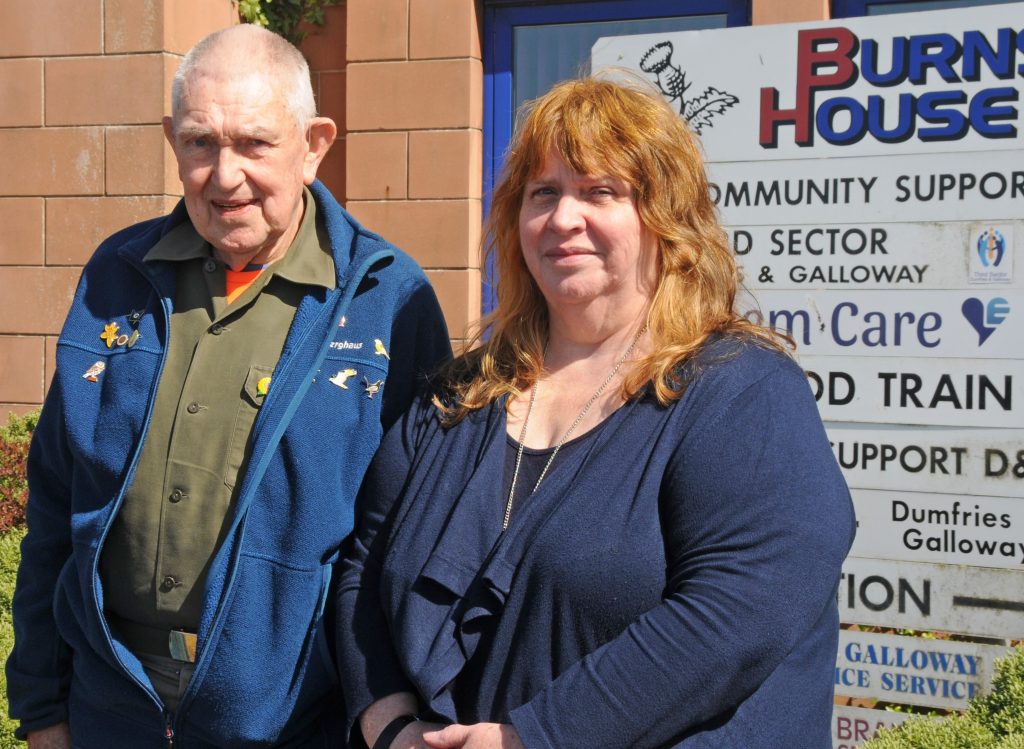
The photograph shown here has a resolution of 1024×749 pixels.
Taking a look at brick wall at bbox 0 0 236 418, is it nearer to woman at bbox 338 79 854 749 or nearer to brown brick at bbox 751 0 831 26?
brown brick at bbox 751 0 831 26

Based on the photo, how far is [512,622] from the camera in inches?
74.2

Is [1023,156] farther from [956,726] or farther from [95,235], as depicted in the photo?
[95,235]

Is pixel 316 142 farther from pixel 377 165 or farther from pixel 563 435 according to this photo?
pixel 377 165

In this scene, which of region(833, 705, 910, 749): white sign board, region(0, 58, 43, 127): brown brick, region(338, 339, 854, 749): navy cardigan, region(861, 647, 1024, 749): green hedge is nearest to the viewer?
region(338, 339, 854, 749): navy cardigan

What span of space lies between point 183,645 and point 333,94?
4.06m

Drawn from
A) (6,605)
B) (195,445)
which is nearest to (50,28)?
(6,605)

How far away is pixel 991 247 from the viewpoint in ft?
9.45

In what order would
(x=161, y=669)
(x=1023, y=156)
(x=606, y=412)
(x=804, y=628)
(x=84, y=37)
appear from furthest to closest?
(x=84, y=37), (x=1023, y=156), (x=161, y=669), (x=606, y=412), (x=804, y=628)

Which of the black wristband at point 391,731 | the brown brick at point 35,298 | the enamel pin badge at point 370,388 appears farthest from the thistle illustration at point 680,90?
the brown brick at point 35,298

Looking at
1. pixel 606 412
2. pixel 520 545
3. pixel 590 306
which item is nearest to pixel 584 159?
pixel 590 306

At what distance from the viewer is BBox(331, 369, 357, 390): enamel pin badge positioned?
2.27 metres

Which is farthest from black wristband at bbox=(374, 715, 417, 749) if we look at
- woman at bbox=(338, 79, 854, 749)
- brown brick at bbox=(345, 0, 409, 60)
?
brown brick at bbox=(345, 0, 409, 60)

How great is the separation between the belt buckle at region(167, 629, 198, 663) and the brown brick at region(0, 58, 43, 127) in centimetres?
416

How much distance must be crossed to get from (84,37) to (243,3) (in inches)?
32.0
